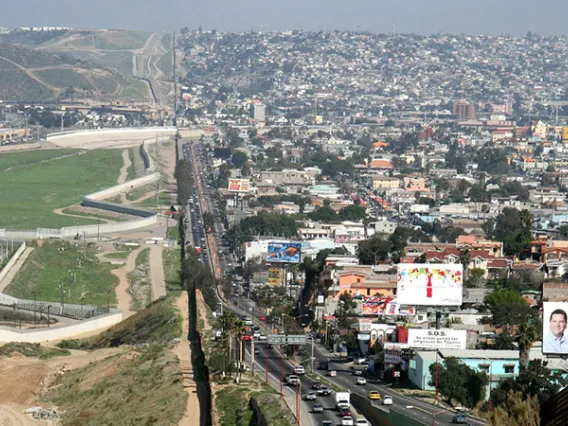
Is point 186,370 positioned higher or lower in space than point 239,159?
lower

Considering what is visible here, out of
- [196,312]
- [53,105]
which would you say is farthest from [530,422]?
[53,105]

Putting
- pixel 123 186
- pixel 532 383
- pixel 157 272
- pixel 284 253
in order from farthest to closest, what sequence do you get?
pixel 123 186
pixel 284 253
pixel 157 272
pixel 532 383

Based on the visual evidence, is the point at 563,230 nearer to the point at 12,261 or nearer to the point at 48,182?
the point at 12,261

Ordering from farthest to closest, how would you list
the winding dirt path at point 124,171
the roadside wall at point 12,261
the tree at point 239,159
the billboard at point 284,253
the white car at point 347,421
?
the tree at point 239,159, the winding dirt path at point 124,171, the billboard at point 284,253, the roadside wall at point 12,261, the white car at point 347,421

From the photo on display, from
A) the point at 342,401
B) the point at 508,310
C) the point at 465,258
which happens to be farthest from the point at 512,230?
the point at 342,401

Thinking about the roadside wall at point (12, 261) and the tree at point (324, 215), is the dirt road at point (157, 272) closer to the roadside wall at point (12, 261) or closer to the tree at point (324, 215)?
the roadside wall at point (12, 261)

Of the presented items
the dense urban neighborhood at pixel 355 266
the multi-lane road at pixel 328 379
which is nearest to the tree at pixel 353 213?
the dense urban neighborhood at pixel 355 266

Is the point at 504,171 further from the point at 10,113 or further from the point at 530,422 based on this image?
the point at 530,422
